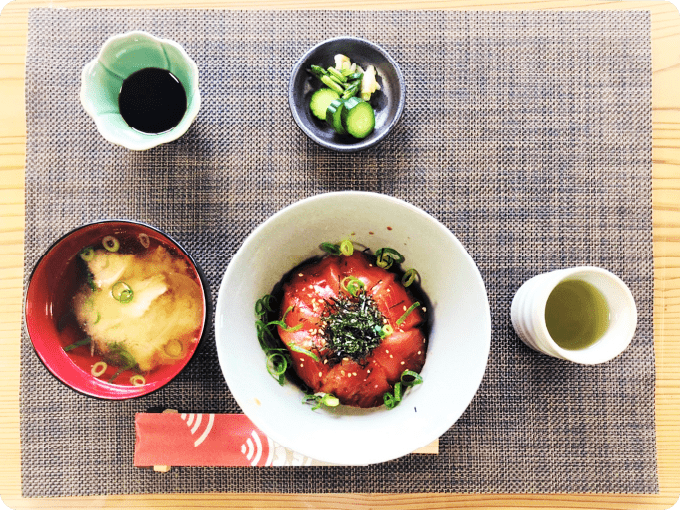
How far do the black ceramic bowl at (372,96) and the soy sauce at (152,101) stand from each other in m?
0.28

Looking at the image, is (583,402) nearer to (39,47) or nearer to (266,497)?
(266,497)

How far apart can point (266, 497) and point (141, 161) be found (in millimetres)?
892

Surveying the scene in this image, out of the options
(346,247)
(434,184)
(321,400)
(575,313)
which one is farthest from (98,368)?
(575,313)

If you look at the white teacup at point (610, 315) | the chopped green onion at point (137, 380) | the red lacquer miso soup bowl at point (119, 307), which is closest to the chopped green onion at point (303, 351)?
the red lacquer miso soup bowl at point (119, 307)

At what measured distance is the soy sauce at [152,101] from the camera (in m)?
1.30

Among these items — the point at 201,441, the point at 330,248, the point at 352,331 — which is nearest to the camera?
the point at 352,331

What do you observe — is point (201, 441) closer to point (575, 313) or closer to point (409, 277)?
point (409, 277)

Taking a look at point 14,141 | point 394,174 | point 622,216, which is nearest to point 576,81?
point 622,216

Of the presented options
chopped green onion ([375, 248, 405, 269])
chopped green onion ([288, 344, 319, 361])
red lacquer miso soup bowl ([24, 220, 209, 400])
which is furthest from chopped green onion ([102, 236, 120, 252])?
chopped green onion ([375, 248, 405, 269])

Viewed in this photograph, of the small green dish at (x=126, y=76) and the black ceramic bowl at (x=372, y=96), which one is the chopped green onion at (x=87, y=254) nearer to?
the small green dish at (x=126, y=76)

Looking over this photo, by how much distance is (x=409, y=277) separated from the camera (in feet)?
3.88

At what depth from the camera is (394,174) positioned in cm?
136

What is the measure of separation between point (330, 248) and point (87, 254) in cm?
56

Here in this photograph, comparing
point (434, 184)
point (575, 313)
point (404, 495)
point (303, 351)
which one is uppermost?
point (434, 184)
